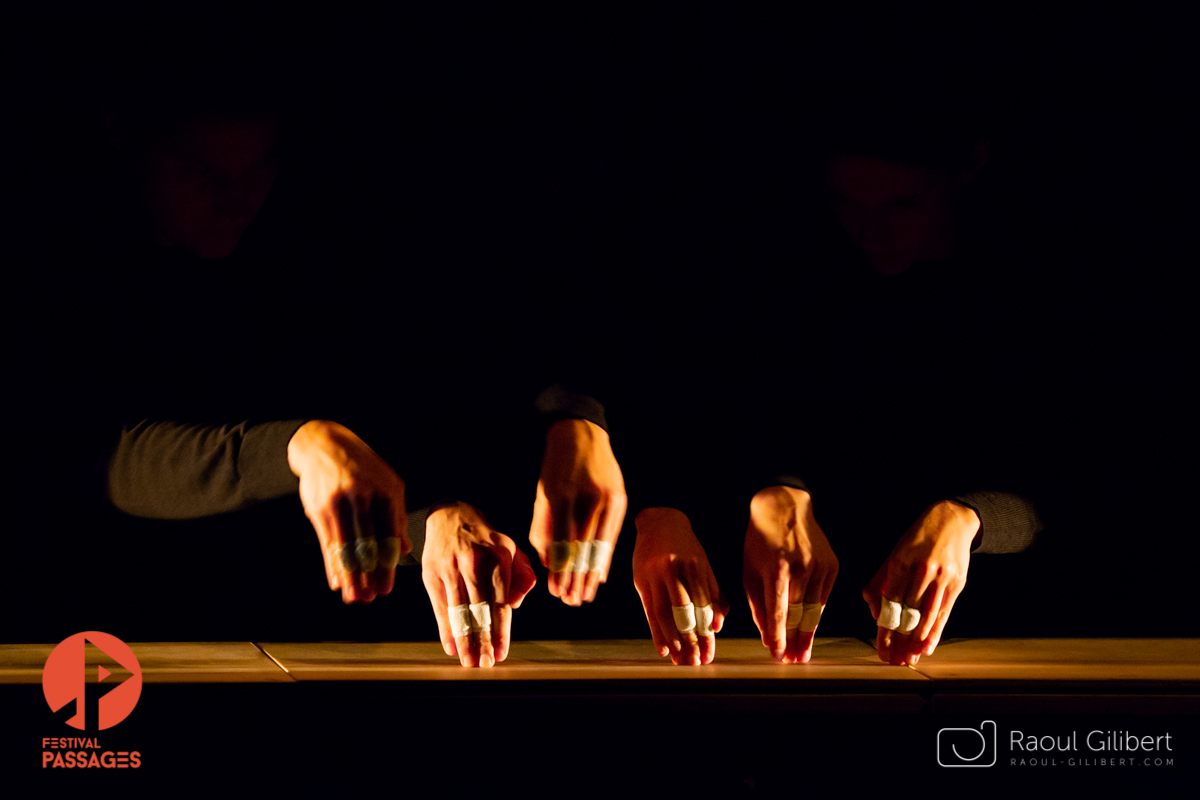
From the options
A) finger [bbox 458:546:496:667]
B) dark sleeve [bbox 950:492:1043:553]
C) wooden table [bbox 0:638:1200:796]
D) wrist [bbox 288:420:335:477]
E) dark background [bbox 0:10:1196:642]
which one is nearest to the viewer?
wooden table [bbox 0:638:1200:796]

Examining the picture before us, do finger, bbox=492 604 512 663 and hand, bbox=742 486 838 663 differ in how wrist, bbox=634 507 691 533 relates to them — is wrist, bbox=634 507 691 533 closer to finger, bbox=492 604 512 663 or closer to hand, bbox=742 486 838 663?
hand, bbox=742 486 838 663

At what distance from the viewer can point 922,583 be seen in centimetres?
118

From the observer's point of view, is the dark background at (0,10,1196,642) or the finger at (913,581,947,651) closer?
the finger at (913,581,947,651)

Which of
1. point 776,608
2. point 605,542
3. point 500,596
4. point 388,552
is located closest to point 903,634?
point 776,608

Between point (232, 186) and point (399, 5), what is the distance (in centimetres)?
34

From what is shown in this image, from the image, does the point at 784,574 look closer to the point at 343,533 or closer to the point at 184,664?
the point at 343,533

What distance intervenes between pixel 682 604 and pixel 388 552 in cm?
32

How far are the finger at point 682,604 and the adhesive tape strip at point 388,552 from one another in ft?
0.98

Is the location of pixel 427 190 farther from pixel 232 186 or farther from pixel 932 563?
pixel 932 563

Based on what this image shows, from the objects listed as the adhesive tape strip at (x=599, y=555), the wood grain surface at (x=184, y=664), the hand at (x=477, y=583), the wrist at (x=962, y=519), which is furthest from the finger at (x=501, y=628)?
the wrist at (x=962, y=519)

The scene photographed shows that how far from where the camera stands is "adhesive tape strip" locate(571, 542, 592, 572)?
114 cm

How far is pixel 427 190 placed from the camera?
1549mm

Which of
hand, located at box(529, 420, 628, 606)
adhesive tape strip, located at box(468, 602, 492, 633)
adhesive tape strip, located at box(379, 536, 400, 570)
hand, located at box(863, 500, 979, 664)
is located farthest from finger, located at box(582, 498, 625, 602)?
hand, located at box(863, 500, 979, 664)

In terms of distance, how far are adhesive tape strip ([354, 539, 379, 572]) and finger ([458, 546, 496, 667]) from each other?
9 centimetres
